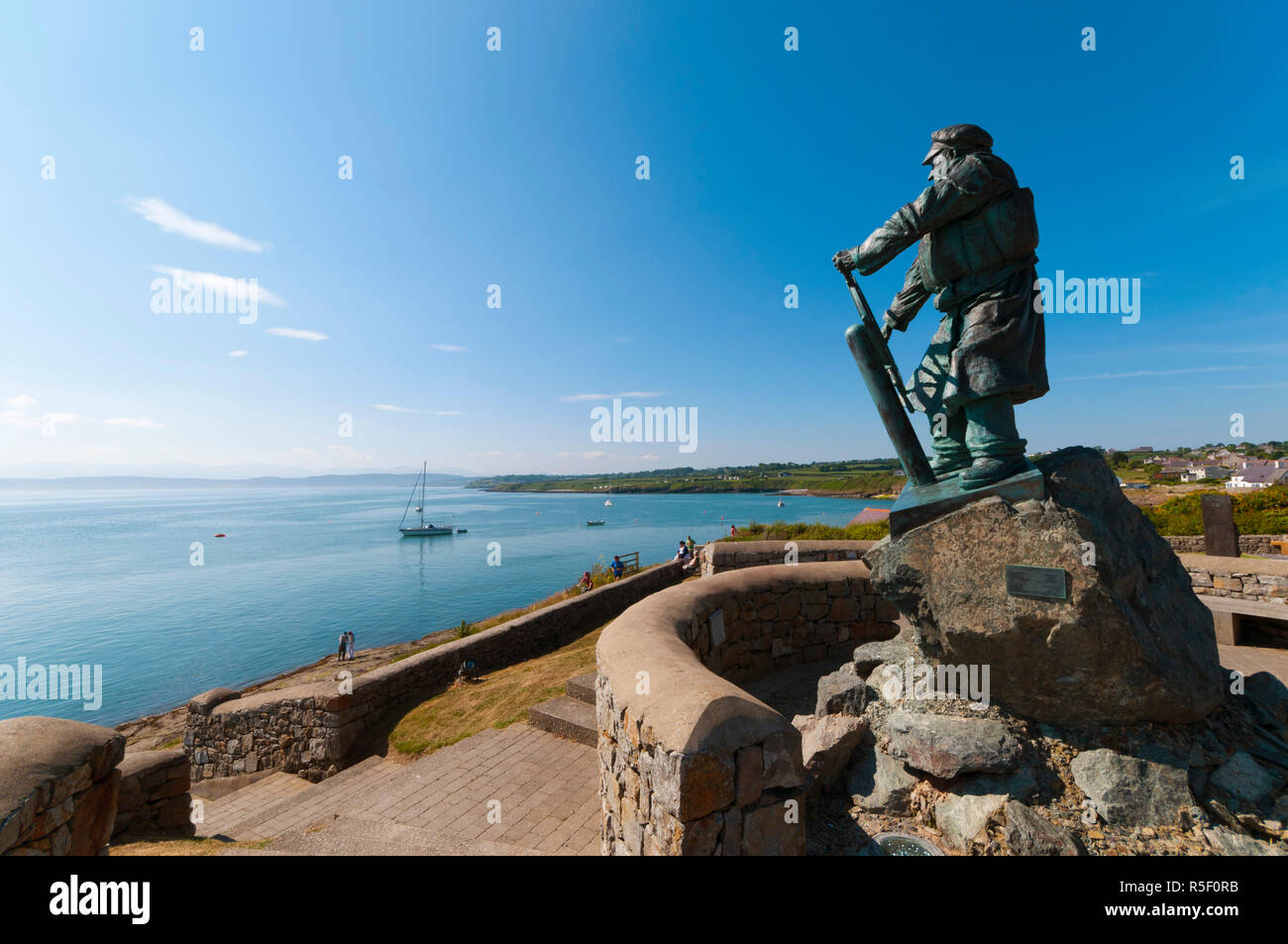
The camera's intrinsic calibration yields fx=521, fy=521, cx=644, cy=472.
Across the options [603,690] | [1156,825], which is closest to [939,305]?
[1156,825]

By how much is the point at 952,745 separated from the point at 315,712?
29.5ft

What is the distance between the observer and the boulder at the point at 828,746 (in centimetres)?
345

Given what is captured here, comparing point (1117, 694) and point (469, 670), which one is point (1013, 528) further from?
point (469, 670)

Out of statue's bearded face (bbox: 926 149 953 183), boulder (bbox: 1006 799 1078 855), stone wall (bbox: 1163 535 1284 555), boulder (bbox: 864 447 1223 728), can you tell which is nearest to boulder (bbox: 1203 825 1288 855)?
boulder (bbox: 864 447 1223 728)

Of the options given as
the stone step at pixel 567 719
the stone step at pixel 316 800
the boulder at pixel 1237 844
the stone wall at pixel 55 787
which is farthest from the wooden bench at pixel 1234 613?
the stone wall at pixel 55 787

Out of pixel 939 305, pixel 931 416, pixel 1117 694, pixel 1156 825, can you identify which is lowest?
pixel 1156 825

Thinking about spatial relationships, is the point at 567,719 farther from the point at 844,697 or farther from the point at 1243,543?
the point at 1243,543

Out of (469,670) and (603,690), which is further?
(469,670)

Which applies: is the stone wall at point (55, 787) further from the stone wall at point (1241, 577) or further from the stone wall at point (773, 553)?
the stone wall at point (1241, 577)
